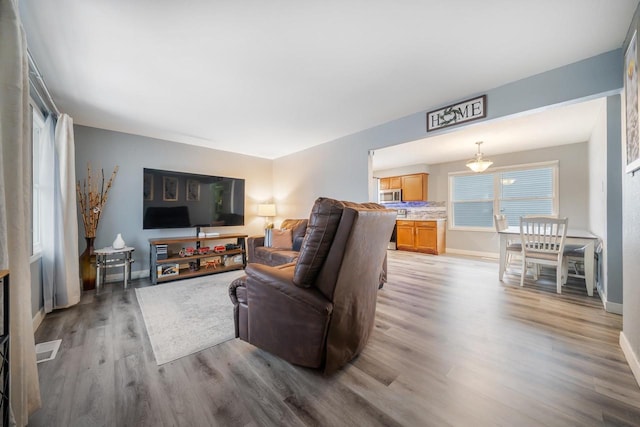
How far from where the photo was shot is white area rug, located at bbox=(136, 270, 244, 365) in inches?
73.6

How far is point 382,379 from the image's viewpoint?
1.49m

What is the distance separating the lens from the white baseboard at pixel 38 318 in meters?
2.10

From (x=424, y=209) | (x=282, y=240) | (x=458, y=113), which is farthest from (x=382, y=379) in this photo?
(x=424, y=209)

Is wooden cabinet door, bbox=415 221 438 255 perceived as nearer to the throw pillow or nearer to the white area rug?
the throw pillow

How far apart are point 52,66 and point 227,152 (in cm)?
275

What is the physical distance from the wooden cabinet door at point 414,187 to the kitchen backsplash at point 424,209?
0.30m

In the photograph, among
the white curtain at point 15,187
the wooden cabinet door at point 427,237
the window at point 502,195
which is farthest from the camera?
the wooden cabinet door at point 427,237

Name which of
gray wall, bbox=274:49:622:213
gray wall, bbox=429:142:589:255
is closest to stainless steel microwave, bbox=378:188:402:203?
gray wall, bbox=429:142:589:255

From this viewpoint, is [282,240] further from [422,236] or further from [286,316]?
[422,236]

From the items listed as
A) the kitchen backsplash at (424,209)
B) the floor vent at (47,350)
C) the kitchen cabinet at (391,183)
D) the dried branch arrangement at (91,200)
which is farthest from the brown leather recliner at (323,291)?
the kitchen cabinet at (391,183)

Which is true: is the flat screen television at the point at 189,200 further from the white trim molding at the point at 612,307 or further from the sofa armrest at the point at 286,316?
the white trim molding at the point at 612,307

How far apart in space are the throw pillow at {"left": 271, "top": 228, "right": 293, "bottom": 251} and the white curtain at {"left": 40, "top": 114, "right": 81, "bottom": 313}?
7.65 ft

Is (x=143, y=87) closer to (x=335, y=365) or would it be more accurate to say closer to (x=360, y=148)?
(x=360, y=148)

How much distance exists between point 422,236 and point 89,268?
6349 millimetres
